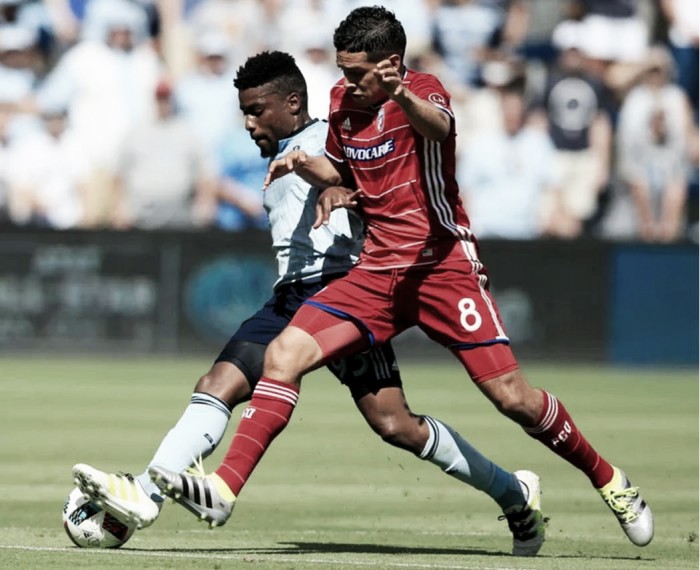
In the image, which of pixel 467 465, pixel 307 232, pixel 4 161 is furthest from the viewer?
pixel 4 161

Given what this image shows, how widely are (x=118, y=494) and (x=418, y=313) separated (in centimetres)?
167

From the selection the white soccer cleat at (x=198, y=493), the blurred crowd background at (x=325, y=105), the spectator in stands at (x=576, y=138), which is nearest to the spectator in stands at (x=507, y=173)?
the blurred crowd background at (x=325, y=105)

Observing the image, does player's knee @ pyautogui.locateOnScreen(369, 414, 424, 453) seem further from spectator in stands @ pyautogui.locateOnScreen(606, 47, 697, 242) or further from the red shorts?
spectator in stands @ pyautogui.locateOnScreen(606, 47, 697, 242)

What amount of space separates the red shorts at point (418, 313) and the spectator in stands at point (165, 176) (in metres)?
12.3

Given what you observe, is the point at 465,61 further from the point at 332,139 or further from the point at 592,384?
the point at 332,139

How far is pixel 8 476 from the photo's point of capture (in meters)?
10.8

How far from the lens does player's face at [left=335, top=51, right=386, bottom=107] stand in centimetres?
738

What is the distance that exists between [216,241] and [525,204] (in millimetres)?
3799

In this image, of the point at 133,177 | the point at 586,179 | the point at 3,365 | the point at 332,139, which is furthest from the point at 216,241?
the point at 332,139

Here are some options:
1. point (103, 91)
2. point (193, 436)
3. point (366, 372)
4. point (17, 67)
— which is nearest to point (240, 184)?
point (103, 91)

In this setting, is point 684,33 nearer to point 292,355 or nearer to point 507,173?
point 507,173

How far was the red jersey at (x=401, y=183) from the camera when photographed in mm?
7613

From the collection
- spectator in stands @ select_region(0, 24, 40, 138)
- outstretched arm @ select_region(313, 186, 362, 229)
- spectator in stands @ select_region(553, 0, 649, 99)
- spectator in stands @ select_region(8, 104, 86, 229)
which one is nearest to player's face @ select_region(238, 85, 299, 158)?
outstretched arm @ select_region(313, 186, 362, 229)

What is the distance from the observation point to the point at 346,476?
1119 centimetres
